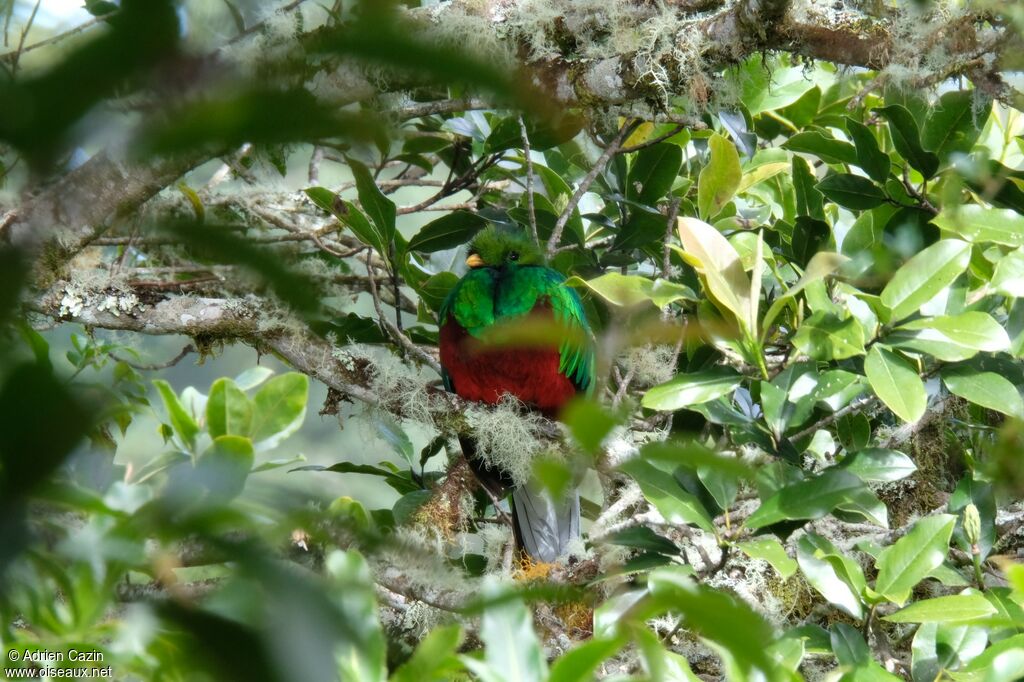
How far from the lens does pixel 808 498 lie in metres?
2.12

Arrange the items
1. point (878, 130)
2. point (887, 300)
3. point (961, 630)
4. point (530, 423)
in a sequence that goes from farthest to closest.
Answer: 1. point (878, 130)
2. point (530, 423)
3. point (887, 300)
4. point (961, 630)

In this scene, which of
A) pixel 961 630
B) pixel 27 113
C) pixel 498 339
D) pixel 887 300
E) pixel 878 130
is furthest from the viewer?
pixel 878 130

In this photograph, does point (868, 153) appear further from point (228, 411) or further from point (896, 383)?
point (228, 411)

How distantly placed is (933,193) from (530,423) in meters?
1.47

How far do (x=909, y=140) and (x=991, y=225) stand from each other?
1.27 feet

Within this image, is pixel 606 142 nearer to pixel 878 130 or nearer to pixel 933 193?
pixel 933 193

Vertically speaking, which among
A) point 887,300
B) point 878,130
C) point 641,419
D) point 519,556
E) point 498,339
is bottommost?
point 519,556

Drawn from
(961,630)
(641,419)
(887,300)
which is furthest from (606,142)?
(961,630)

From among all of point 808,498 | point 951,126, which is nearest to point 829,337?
point 808,498

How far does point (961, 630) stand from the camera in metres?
2.10

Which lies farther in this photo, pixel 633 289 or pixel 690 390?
pixel 633 289

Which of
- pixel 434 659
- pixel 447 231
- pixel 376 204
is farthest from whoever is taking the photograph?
pixel 447 231

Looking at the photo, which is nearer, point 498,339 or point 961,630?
point 498,339

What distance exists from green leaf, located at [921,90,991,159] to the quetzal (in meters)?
1.25
